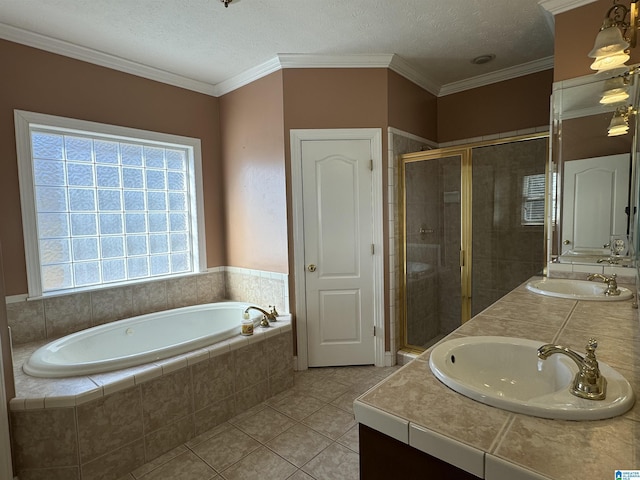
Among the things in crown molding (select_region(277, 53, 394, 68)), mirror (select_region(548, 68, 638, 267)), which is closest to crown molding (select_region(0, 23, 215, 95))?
crown molding (select_region(277, 53, 394, 68))

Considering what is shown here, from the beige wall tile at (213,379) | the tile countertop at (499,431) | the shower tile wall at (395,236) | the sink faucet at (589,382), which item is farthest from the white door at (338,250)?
the sink faucet at (589,382)

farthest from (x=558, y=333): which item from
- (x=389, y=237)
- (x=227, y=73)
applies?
(x=227, y=73)

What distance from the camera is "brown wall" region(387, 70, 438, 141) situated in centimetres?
293

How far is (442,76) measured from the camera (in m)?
3.29

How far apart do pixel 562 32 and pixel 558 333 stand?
6.59ft

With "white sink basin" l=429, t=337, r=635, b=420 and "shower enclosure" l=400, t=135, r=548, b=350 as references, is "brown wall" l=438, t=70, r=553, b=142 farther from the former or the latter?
"white sink basin" l=429, t=337, r=635, b=420

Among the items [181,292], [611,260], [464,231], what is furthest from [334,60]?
[181,292]

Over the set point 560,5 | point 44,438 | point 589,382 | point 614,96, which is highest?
point 560,5

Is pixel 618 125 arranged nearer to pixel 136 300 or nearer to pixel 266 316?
pixel 266 316

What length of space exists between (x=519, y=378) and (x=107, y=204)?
314 cm

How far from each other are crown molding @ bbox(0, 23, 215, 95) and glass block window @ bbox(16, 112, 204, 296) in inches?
19.5

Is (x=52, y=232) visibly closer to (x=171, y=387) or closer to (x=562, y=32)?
(x=171, y=387)

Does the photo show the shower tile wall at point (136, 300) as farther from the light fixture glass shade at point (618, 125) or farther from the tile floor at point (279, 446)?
the light fixture glass shade at point (618, 125)

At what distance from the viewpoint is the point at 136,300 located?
2.97 meters
